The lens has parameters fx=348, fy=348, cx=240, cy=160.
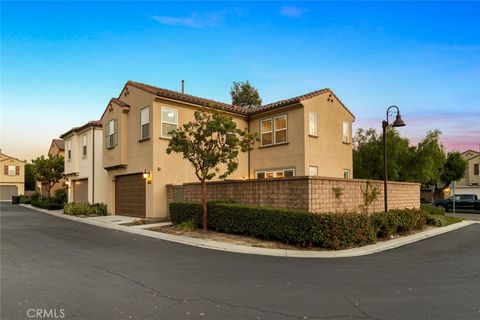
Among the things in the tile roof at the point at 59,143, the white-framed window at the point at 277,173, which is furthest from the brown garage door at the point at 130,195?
the tile roof at the point at 59,143

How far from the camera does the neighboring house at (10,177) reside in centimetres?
5600

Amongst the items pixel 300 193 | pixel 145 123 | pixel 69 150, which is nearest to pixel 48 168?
pixel 69 150

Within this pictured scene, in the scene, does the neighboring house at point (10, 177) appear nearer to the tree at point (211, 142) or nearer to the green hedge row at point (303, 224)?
the green hedge row at point (303, 224)

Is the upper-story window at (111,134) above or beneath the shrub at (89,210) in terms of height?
above

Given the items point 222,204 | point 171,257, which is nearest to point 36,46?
point 222,204

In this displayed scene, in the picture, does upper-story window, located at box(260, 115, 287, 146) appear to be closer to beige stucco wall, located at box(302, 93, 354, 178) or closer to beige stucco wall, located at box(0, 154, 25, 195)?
beige stucco wall, located at box(302, 93, 354, 178)

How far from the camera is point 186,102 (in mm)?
19203

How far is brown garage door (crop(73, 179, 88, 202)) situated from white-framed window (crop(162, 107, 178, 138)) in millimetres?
11700

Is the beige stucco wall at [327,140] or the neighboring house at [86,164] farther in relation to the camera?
the neighboring house at [86,164]

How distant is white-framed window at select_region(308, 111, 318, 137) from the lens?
1875 centimetres

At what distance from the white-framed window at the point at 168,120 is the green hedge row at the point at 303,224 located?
504 centimetres

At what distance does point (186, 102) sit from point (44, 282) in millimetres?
13800

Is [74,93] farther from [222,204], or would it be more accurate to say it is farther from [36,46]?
[222,204]

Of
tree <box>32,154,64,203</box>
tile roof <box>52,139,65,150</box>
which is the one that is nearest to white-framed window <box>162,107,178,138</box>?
tree <box>32,154,64,203</box>
